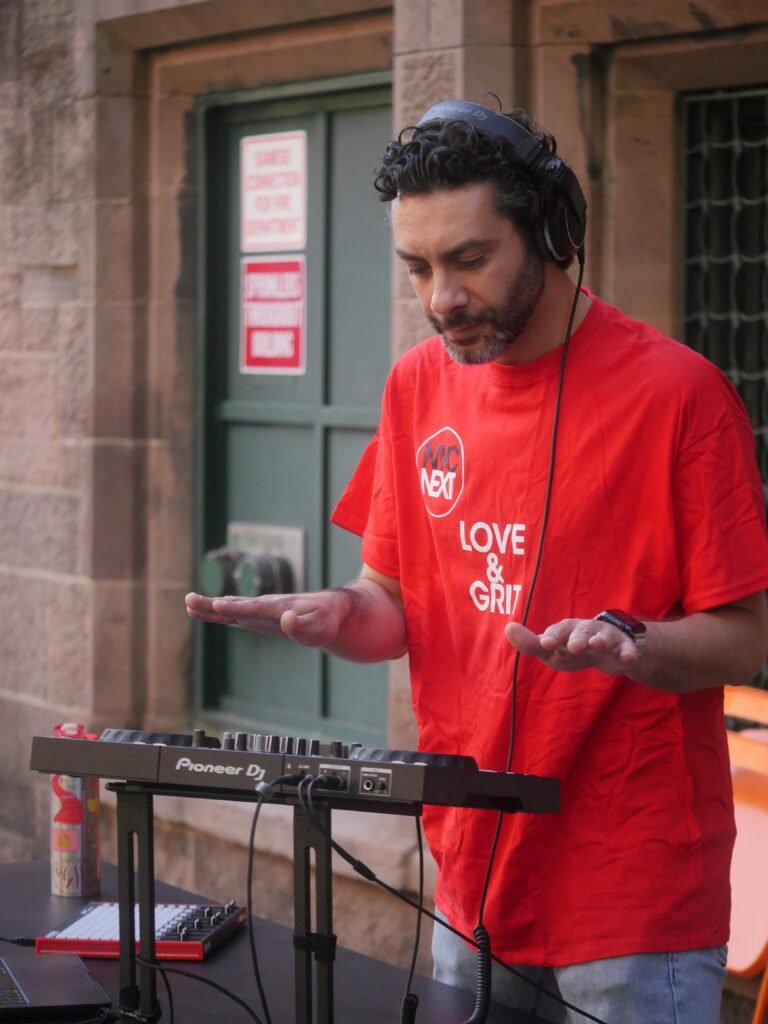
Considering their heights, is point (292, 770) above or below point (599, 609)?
below

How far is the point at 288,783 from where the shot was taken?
1.84 m

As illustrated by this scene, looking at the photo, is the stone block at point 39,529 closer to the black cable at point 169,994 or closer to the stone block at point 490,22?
the stone block at point 490,22

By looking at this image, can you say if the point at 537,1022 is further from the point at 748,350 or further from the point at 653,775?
the point at 748,350

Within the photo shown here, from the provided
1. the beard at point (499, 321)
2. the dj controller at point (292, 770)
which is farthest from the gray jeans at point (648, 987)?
the beard at point (499, 321)

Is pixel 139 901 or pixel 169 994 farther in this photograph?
pixel 169 994

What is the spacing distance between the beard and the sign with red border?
300 cm

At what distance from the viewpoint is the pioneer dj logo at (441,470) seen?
2377 millimetres

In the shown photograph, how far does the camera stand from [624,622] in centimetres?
188

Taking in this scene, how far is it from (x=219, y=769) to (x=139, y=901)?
0.22 metres

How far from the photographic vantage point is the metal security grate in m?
4.08

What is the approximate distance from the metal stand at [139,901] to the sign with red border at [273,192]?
11.1ft

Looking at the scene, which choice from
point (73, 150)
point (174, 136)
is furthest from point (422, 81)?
point (73, 150)

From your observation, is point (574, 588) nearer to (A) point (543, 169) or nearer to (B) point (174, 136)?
(A) point (543, 169)

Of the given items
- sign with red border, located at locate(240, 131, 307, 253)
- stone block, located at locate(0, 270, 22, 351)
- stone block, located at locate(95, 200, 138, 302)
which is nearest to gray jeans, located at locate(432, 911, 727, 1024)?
sign with red border, located at locate(240, 131, 307, 253)
